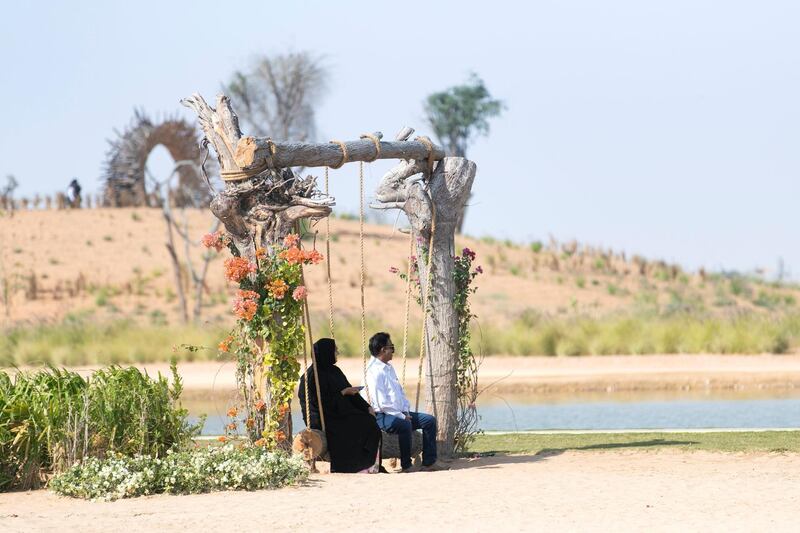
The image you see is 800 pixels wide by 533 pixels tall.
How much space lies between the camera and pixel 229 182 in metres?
11.6

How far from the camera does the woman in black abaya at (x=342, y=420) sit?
38.6 feet

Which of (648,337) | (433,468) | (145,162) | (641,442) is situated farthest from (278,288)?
(145,162)

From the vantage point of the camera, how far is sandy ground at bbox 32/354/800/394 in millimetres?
21641

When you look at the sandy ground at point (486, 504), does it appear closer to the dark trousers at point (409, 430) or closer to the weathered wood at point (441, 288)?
the dark trousers at point (409, 430)

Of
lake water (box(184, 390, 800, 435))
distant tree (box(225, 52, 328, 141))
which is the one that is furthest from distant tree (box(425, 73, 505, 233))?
lake water (box(184, 390, 800, 435))

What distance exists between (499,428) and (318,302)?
20576 mm

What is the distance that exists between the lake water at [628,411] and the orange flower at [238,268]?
545cm

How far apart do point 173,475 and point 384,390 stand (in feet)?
7.24

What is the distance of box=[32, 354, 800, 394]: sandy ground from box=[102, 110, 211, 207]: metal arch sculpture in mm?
12261

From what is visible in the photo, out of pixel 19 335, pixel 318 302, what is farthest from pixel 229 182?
pixel 318 302

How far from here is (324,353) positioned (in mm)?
11789

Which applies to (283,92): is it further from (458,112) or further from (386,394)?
(386,394)

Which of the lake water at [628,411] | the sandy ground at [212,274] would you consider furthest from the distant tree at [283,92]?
the lake water at [628,411]

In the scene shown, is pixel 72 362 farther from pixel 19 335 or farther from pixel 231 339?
pixel 231 339
